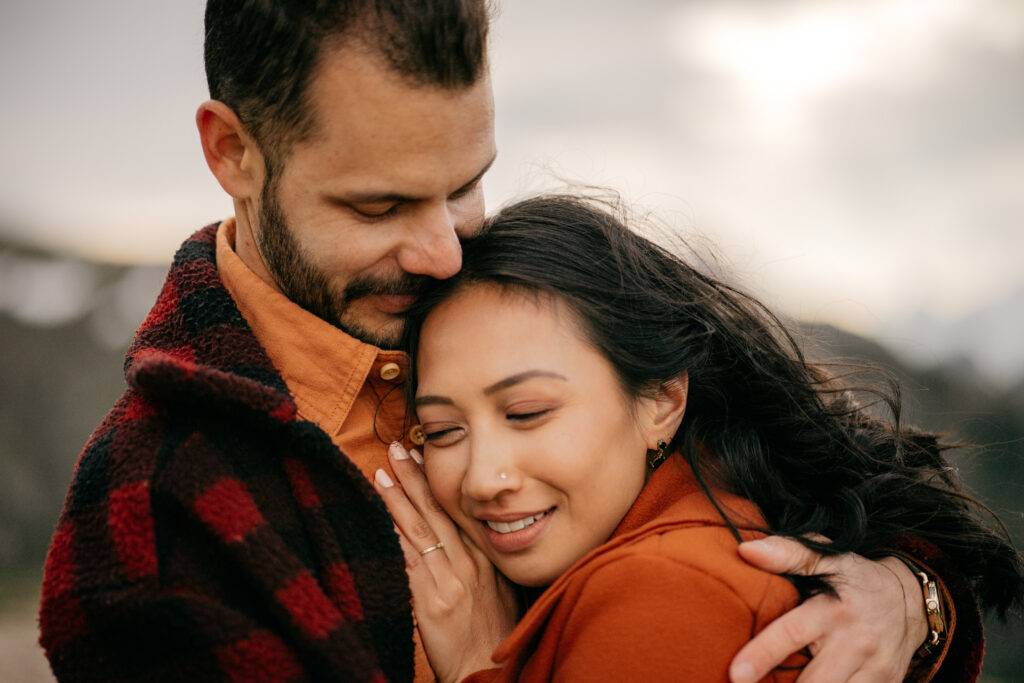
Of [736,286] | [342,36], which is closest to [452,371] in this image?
[342,36]

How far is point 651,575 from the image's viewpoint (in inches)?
64.1

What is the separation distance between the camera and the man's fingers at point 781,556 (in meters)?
1.74

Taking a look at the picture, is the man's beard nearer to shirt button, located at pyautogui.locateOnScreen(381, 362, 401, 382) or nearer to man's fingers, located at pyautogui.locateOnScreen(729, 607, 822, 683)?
shirt button, located at pyautogui.locateOnScreen(381, 362, 401, 382)

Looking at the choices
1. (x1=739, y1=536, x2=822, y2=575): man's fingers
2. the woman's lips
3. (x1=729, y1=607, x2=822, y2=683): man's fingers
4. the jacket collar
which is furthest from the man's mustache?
(x1=729, y1=607, x2=822, y2=683): man's fingers

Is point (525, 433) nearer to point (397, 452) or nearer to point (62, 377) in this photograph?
point (397, 452)

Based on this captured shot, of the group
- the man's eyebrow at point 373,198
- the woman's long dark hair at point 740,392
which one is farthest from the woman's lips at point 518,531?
the man's eyebrow at point 373,198

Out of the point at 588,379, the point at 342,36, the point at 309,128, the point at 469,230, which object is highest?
the point at 342,36

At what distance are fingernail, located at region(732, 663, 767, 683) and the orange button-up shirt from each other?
0.65 metres

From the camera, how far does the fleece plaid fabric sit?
4.72 feet

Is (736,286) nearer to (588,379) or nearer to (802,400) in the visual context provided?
(802,400)

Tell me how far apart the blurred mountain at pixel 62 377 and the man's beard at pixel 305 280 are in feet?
11.8

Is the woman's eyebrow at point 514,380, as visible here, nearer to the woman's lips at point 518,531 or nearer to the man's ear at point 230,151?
the woman's lips at point 518,531

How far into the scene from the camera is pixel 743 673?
158cm

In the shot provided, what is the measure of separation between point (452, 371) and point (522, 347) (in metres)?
0.17
